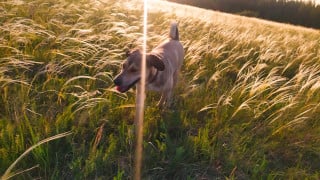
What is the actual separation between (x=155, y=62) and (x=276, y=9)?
236 feet

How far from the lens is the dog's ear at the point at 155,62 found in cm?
392

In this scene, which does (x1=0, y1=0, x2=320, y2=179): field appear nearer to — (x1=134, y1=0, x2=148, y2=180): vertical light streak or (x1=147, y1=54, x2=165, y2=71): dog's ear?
(x1=134, y1=0, x2=148, y2=180): vertical light streak

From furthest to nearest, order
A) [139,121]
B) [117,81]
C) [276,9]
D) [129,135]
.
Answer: [276,9] < [117,81] < [139,121] < [129,135]

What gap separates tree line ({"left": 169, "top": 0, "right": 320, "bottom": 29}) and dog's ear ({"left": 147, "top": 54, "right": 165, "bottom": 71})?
5910 centimetres

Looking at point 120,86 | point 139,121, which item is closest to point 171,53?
point 120,86

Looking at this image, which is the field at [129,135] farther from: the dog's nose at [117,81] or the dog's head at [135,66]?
the dog's head at [135,66]

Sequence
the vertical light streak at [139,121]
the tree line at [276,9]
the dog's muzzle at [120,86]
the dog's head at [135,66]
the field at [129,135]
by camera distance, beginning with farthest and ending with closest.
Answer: the tree line at [276,9] → the dog's head at [135,66] → the dog's muzzle at [120,86] → the vertical light streak at [139,121] → the field at [129,135]

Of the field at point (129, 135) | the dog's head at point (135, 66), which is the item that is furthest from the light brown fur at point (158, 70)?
the field at point (129, 135)

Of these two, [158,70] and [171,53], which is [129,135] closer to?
[158,70]

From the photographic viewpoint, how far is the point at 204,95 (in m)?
4.38

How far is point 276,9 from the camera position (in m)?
70.3

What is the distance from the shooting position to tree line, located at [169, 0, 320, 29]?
2539 inches

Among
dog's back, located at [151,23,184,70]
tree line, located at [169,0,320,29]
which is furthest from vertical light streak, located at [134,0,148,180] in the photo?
tree line, located at [169,0,320,29]

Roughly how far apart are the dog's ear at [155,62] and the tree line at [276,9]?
194 feet
